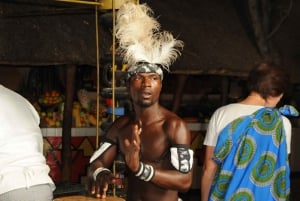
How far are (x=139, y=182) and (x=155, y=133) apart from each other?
0.97 ft

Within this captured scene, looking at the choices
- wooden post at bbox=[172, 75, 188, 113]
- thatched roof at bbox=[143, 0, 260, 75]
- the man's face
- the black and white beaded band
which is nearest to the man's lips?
the man's face

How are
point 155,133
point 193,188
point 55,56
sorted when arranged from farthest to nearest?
point 193,188 < point 55,56 < point 155,133

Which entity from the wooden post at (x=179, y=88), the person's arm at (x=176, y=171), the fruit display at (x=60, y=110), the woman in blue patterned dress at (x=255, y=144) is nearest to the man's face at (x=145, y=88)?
the person's arm at (x=176, y=171)

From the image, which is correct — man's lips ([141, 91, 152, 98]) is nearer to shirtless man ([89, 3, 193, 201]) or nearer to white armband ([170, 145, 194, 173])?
shirtless man ([89, 3, 193, 201])

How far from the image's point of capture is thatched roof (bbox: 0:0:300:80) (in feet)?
19.0

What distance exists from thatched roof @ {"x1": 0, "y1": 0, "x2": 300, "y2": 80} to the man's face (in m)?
2.04

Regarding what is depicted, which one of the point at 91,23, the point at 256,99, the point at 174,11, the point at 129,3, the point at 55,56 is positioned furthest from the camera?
the point at 174,11

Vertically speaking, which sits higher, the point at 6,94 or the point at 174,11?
the point at 174,11

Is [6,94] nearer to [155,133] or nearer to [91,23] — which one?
[155,133]

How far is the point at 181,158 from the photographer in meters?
3.19

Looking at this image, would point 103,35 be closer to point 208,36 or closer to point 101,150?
point 208,36

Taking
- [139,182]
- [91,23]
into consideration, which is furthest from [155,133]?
[91,23]

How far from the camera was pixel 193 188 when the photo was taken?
813 centimetres

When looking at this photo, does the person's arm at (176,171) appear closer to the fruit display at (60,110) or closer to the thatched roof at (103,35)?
the thatched roof at (103,35)
